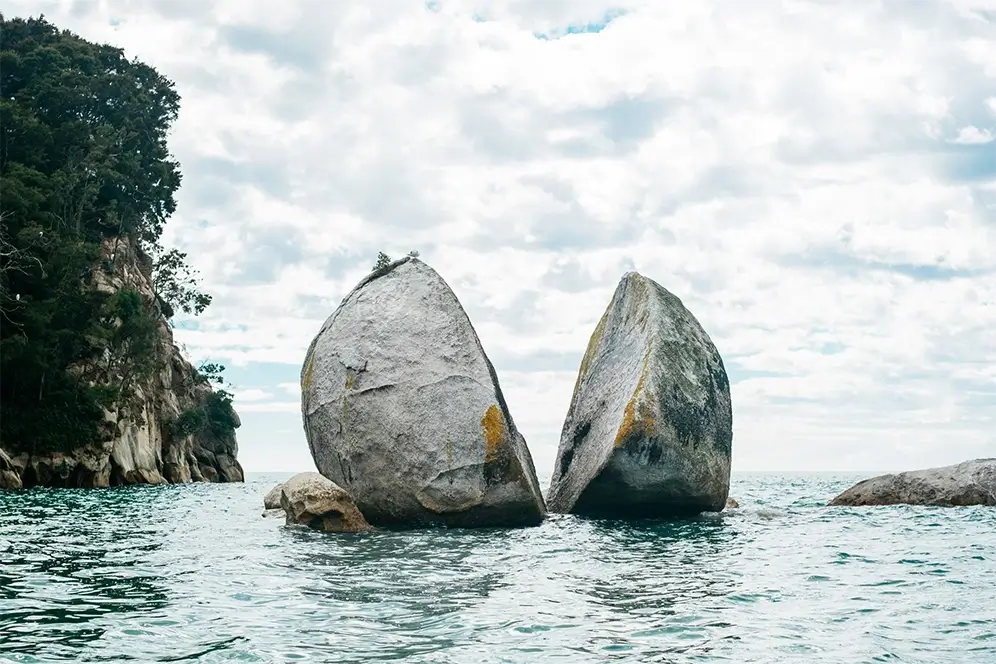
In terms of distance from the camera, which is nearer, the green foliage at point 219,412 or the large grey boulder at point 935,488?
the large grey boulder at point 935,488

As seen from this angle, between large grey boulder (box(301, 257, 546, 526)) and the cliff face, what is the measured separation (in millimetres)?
22675

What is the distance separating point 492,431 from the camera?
1620 cm

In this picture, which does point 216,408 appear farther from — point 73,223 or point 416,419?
point 416,419

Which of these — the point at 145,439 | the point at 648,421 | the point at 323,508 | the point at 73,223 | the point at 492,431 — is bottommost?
the point at 323,508

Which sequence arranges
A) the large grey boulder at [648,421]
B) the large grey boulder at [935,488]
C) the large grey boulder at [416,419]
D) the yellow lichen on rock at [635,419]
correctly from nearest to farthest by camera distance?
the large grey boulder at [416,419], the yellow lichen on rock at [635,419], the large grey boulder at [648,421], the large grey boulder at [935,488]

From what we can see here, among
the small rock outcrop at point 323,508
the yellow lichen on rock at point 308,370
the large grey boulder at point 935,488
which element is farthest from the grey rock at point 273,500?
the large grey boulder at point 935,488

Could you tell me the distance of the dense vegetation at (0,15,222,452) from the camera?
37281 mm

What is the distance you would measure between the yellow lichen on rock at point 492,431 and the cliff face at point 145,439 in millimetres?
24873

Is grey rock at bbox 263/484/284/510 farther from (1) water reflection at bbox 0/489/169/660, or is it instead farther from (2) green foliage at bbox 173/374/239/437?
(2) green foliage at bbox 173/374/239/437

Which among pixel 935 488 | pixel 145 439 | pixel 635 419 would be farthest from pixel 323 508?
pixel 145 439

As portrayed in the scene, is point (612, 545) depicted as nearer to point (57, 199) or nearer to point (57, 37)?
point (57, 199)

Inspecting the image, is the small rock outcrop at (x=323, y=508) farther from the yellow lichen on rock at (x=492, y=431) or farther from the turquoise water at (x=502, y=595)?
the yellow lichen on rock at (x=492, y=431)

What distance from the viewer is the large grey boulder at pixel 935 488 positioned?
868 inches

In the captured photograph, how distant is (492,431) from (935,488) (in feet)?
39.7
